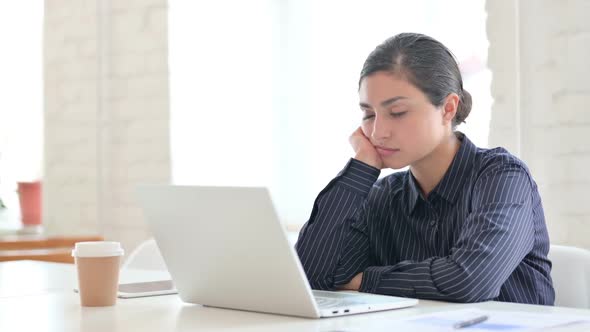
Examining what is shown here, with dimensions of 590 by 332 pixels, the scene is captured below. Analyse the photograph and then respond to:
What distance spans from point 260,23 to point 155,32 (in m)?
0.38

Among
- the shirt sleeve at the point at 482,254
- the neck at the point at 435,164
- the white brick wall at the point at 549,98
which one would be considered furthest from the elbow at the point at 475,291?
the white brick wall at the point at 549,98

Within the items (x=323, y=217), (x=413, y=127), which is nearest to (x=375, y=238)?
(x=323, y=217)

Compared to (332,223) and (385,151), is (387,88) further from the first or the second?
(332,223)

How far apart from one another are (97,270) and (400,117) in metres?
0.66

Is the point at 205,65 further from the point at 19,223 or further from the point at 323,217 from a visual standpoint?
the point at 323,217

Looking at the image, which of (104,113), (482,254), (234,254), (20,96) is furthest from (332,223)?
(20,96)

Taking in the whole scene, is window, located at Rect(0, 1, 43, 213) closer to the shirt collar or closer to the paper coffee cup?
the shirt collar

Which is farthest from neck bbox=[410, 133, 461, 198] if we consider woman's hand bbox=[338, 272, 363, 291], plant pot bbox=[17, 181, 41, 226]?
plant pot bbox=[17, 181, 41, 226]

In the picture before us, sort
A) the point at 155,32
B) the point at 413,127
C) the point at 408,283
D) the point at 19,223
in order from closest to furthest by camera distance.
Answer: the point at 408,283 → the point at 413,127 → the point at 155,32 → the point at 19,223

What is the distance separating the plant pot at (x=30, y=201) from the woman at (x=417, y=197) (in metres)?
2.17

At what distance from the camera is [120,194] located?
3.37 meters

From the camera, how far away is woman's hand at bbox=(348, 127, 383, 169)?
1757 mm

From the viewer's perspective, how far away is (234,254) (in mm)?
1205

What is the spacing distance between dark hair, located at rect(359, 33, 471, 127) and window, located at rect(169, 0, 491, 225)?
120 cm
